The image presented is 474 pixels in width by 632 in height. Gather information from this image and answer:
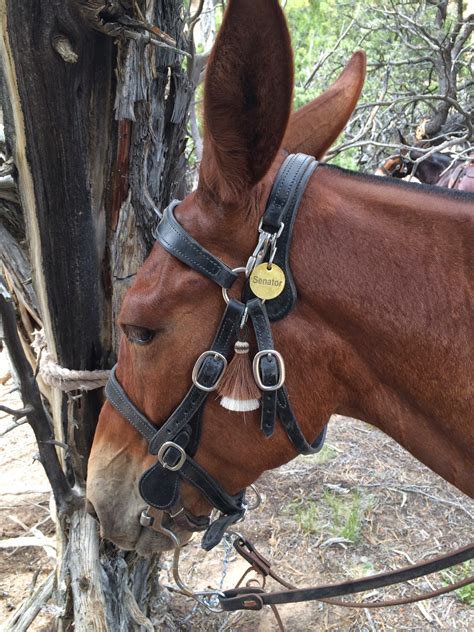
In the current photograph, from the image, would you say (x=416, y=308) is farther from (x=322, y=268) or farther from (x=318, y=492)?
(x=318, y=492)

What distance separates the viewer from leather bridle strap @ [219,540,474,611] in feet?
5.28

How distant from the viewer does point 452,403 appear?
1247 millimetres

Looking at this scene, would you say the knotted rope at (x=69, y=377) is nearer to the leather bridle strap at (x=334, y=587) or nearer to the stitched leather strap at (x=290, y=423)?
the stitched leather strap at (x=290, y=423)

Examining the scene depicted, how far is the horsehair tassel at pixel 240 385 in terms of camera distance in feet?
4.20

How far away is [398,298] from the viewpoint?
1228 mm

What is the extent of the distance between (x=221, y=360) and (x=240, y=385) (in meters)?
0.08

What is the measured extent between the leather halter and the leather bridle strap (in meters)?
0.59

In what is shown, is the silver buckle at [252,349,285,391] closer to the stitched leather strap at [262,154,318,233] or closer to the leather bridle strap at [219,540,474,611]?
the stitched leather strap at [262,154,318,233]

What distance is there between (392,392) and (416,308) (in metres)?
0.23

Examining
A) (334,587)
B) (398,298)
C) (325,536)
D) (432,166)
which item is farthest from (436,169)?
(398,298)

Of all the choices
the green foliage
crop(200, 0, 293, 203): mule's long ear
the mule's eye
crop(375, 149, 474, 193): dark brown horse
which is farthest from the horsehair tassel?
crop(375, 149, 474, 193): dark brown horse

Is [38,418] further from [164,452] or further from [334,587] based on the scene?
[334,587]

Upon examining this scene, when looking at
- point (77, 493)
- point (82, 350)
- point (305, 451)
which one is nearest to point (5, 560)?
point (77, 493)

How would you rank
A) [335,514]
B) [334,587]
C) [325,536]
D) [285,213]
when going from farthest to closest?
1. [335,514]
2. [325,536]
3. [334,587]
4. [285,213]
